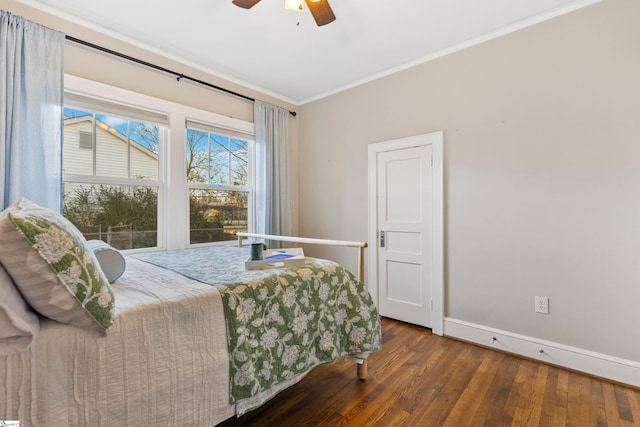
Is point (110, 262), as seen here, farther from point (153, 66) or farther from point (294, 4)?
point (153, 66)

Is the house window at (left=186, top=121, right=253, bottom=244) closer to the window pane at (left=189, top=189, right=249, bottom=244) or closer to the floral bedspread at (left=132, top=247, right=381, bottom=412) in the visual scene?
the window pane at (left=189, top=189, right=249, bottom=244)

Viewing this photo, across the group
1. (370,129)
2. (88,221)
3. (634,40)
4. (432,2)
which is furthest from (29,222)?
(634,40)

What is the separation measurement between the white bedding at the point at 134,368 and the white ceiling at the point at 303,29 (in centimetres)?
199

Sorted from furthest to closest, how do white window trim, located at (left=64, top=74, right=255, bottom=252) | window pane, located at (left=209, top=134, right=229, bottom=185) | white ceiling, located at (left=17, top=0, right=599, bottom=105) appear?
window pane, located at (left=209, top=134, right=229, bottom=185)
white window trim, located at (left=64, top=74, right=255, bottom=252)
white ceiling, located at (left=17, top=0, right=599, bottom=105)

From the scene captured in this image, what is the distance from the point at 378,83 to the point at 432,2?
1.06 metres

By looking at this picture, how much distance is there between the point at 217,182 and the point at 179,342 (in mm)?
2244

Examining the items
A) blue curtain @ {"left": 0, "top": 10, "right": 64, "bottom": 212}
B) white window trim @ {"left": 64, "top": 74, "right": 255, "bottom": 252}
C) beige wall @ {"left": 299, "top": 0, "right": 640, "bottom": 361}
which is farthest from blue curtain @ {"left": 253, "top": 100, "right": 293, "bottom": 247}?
blue curtain @ {"left": 0, "top": 10, "right": 64, "bottom": 212}

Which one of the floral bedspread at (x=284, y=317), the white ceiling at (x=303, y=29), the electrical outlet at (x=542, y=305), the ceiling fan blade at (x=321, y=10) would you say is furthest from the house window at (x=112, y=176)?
the electrical outlet at (x=542, y=305)

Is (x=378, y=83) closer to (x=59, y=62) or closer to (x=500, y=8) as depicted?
(x=500, y=8)

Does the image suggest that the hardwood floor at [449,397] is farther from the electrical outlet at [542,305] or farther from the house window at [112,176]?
the house window at [112,176]

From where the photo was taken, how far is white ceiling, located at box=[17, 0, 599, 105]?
6.81 ft

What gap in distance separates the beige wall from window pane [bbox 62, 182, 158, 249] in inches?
97.0

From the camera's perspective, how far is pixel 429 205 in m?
2.71

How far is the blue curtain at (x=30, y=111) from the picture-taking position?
1.84 meters
